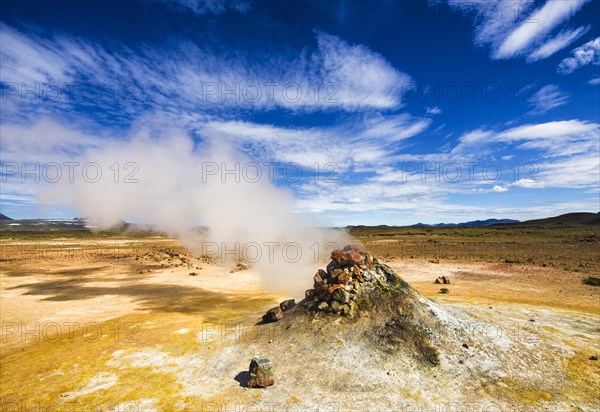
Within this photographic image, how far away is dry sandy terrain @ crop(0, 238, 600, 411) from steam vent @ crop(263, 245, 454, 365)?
0.31 meters

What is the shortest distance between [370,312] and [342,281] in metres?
1.52

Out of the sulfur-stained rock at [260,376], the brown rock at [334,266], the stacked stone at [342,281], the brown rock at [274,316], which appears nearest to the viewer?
the sulfur-stained rock at [260,376]

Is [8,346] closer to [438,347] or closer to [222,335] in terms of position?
[222,335]

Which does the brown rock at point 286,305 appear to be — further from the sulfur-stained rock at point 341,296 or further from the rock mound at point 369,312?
the sulfur-stained rock at point 341,296

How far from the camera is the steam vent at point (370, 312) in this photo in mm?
10219

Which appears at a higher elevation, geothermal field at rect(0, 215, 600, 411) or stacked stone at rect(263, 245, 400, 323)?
stacked stone at rect(263, 245, 400, 323)

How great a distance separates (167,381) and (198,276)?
61.3ft

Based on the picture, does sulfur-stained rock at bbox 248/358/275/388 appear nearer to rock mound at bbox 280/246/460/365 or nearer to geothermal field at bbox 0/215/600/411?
geothermal field at bbox 0/215/600/411

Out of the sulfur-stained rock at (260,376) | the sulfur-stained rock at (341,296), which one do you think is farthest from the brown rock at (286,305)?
the sulfur-stained rock at (260,376)

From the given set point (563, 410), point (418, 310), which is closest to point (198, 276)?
point (418, 310)

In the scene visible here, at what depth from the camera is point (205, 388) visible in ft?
28.1

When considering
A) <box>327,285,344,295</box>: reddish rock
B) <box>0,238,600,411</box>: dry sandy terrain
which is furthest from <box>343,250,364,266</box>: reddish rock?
<box>0,238,600,411</box>: dry sandy terrain

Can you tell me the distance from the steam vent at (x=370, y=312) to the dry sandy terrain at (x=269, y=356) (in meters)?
0.31

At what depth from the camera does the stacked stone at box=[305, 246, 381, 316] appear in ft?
38.7
